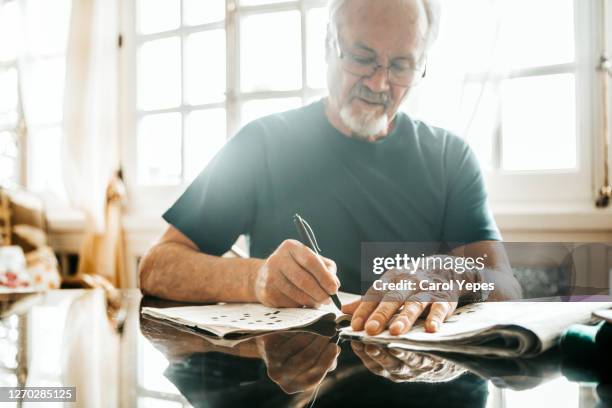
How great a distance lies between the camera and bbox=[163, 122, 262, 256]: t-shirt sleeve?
908 millimetres

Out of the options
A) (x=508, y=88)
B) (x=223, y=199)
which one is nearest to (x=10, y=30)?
(x=223, y=199)

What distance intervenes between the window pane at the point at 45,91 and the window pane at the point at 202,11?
27.0 inches

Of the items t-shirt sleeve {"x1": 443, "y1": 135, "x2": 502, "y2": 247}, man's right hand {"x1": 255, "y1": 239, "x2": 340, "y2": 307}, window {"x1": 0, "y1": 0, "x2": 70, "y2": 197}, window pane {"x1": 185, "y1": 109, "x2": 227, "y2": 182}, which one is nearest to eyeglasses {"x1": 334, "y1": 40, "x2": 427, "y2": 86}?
t-shirt sleeve {"x1": 443, "y1": 135, "x2": 502, "y2": 247}

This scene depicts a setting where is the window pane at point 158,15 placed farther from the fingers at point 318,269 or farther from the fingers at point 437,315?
the fingers at point 437,315

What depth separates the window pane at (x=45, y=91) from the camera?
2107 mm

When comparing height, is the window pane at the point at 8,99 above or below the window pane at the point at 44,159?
above

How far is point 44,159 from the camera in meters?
2.14

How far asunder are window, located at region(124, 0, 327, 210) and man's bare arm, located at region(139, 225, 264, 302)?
0.91 meters

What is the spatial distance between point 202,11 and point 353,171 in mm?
1069

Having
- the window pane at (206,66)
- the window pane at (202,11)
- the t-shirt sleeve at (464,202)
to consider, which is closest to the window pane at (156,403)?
the t-shirt sleeve at (464,202)

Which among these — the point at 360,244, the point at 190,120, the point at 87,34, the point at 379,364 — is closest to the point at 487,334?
the point at 379,364

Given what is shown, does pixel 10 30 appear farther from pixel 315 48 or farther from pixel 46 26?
pixel 315 48

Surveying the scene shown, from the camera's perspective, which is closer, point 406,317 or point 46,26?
point 406,317

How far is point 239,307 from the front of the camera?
0.62 m
